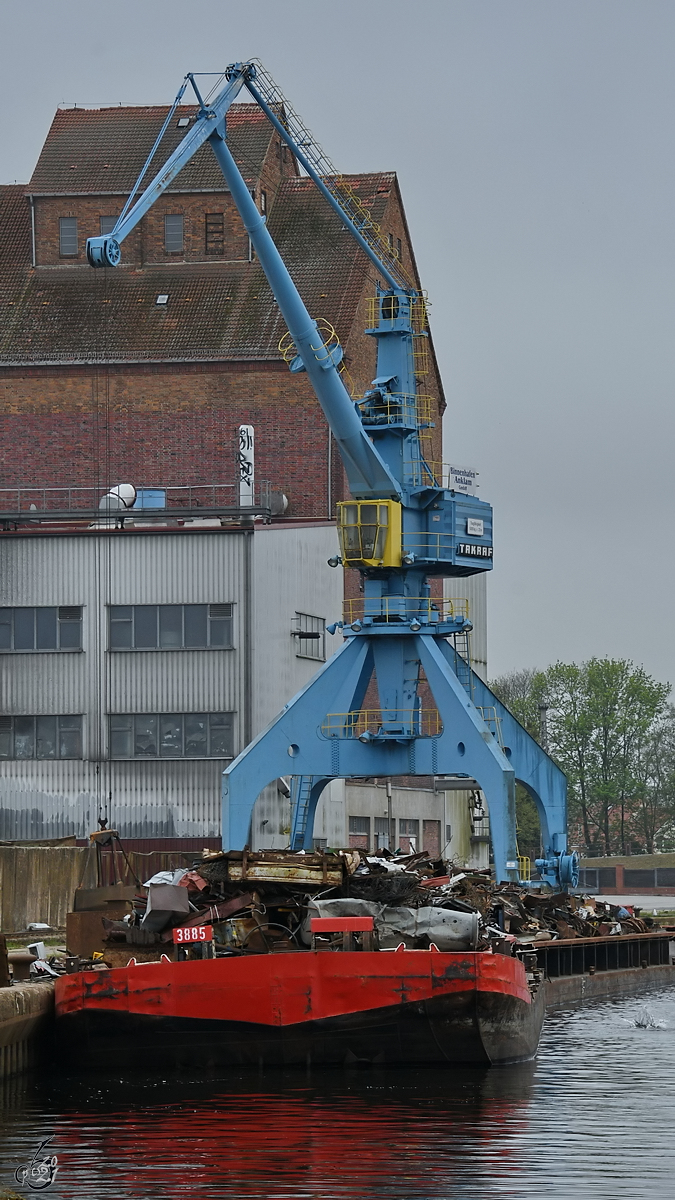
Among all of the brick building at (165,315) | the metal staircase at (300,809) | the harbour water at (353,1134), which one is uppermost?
the brick building at (165,315)

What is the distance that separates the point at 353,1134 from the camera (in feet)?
67.0

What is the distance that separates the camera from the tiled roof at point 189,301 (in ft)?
212

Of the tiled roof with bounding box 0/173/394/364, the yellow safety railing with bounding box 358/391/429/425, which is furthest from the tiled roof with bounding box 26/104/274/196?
the yellow safety railing with bounding box 358/391/429/425

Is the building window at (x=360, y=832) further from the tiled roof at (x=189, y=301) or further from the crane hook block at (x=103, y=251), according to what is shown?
the crane hook block at (x=103, y=251)

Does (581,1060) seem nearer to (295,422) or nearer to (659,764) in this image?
(295,422)


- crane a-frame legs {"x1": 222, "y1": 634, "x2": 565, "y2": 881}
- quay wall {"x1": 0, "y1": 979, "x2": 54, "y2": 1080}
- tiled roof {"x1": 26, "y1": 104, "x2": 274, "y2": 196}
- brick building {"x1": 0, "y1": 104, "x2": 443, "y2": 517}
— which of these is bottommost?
quay wall {"x1": 0, "y1": 979, "x2": 54, "y2": 1080}

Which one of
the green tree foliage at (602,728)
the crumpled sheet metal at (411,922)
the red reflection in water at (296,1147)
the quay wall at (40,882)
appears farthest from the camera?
the green tree foliage at (602,728)

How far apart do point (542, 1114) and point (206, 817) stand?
99.7 ft

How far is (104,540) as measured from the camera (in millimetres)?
52406

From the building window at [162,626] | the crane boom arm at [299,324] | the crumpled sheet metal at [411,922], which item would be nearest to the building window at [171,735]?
the building window at [162,626]

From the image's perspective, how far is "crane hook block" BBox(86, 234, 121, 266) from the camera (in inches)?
1687

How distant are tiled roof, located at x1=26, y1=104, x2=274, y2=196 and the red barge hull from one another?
45491 mm

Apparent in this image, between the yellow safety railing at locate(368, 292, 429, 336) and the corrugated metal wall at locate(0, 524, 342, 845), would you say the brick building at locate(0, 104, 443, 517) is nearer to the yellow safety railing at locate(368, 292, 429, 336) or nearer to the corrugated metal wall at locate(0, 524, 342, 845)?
the corrugated metal wall at locate(0, 524, 342, 845)

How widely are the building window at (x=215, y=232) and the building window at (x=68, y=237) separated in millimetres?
4473
